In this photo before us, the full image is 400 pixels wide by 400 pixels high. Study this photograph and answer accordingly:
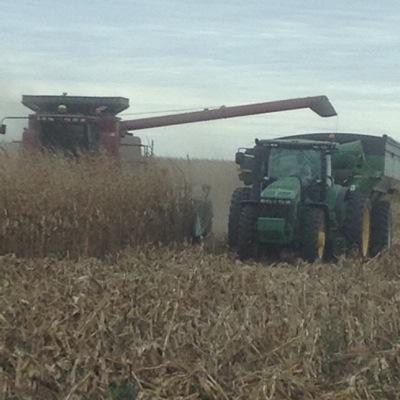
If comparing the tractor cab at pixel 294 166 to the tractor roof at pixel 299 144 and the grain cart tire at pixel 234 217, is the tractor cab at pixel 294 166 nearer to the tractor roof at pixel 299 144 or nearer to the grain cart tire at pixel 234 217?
the tractor roof at pixel 299 144

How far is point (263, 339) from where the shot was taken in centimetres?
662

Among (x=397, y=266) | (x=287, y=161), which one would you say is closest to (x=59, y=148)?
(x=287, y=161)

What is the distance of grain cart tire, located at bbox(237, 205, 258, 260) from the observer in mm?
13039

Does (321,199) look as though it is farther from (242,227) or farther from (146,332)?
(146,332)

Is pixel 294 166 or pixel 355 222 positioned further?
pixel 355 222

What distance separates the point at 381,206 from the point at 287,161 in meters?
2.34

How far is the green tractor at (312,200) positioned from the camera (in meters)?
12.9

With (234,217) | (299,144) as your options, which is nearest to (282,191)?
(299,144)

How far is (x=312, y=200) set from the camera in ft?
44.4

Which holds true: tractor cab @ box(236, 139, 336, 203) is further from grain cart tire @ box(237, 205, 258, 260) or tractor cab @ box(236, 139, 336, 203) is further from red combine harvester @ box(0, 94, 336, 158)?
red combine harvester @ box(0, 94, 336, 158)

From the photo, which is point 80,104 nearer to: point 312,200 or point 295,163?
point 295,163

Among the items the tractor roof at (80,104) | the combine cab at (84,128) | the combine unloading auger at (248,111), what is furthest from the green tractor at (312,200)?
the tractor roof at (80,104)

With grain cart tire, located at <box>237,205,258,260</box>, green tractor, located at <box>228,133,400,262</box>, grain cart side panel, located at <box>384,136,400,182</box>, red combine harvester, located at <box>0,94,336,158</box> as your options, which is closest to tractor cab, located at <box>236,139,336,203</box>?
green tractor, located at <box>228,133,400,262</box>

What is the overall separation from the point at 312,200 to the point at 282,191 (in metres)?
0.80
